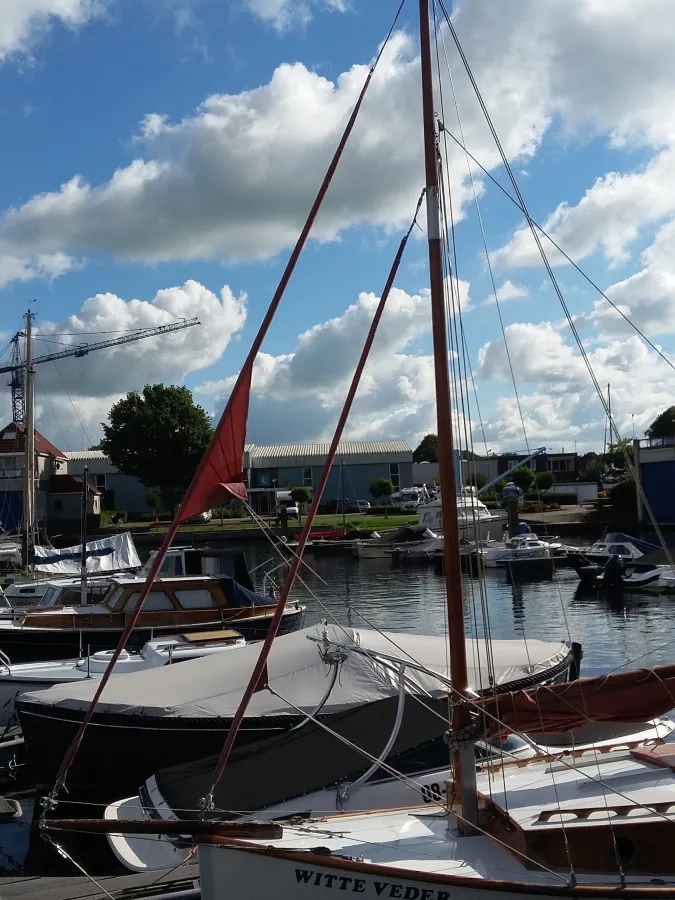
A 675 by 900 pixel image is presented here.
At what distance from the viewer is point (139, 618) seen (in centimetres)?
2444

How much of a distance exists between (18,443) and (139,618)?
59971mm

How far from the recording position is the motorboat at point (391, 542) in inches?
2387

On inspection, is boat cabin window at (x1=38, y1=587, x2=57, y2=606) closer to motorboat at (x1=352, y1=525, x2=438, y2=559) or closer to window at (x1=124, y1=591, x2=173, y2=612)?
window at (x1=124, y1=591, x2=173, y2=612)

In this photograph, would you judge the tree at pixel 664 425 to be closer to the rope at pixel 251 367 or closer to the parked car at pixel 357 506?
the parked car at pixel 357 506

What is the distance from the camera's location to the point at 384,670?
12.3 metres

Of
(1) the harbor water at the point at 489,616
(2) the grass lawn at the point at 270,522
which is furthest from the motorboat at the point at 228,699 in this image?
(2) the grass lawn at the point at 270,522

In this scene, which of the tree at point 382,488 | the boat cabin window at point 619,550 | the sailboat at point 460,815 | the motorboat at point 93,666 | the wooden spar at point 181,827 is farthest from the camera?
the tree at point 382,488

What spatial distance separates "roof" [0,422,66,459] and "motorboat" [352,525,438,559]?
1263 inches

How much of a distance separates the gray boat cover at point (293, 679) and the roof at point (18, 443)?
65.0m

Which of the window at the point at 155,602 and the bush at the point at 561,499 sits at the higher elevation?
the bush at the point at 561,499

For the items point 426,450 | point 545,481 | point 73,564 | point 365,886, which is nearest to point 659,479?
point 545,481

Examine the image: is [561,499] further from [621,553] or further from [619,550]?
[621,553]

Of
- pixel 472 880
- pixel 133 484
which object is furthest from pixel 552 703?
pixel 133 484

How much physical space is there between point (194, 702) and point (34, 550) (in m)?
26.1
